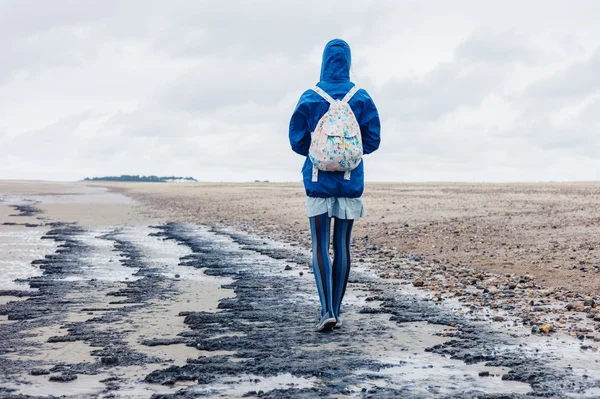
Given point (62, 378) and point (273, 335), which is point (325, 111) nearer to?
point (273, 335)

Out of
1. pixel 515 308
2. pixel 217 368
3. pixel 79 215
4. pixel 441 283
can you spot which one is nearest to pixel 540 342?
pixel 515 308

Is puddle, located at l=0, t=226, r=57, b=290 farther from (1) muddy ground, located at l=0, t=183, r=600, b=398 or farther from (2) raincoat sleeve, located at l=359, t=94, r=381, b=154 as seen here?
(2) raincoat sleeve, located at l=359, t=94, r=381, b=154

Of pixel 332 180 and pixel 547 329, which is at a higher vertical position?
pixel 332 180

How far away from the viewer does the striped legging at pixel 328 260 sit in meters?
6.58

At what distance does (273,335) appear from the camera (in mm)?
→ 6238

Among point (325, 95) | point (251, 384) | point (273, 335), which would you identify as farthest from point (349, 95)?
point (251, 384)

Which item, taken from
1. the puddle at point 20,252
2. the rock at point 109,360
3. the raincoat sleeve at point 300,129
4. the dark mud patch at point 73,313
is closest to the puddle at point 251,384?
the dark mud patch at point 73,313

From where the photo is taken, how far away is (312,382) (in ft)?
15.5

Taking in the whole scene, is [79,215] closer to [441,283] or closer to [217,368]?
[441,283]

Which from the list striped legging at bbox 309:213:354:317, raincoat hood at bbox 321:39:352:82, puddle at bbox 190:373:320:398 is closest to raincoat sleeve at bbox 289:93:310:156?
raincoat hood at bbox 321:39:352:82

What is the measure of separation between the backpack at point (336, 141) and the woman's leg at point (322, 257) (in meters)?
0.41

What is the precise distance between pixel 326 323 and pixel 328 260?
641 millimetres

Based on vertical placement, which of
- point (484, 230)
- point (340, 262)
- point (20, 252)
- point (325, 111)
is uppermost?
point (325, 111)

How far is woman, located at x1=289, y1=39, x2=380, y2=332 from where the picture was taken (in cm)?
648
